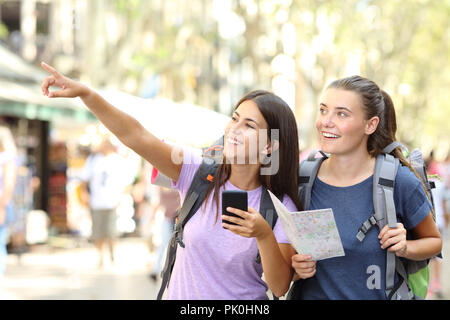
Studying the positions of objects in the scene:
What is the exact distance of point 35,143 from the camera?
50.8 feet

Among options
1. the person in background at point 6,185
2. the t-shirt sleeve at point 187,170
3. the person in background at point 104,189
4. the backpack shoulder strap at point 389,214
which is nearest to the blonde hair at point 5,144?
the person in background at point 6,185

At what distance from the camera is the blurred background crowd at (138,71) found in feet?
44.5

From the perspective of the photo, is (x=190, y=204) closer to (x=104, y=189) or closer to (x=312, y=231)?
(x=312, y=231)

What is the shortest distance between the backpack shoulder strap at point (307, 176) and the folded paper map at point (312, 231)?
298 millimetres

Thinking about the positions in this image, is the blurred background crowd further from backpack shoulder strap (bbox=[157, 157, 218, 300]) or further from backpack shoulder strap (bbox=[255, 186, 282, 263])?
backpack shoulder strap (bbox=[255, 186, 282, 263])

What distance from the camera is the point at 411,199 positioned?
3.25m

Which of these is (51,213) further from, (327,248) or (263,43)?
(327,248)

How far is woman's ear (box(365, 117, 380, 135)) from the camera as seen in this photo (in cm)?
336

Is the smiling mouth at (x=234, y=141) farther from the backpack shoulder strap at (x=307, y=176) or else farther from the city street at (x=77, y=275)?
the city street at (x=77, y=275)

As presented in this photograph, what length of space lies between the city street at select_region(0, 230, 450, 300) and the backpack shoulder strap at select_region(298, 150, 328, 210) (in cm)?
599

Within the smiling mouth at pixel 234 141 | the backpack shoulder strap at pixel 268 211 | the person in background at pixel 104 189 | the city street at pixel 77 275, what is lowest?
the city street at pixel 77 275

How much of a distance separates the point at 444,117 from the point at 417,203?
54582mm

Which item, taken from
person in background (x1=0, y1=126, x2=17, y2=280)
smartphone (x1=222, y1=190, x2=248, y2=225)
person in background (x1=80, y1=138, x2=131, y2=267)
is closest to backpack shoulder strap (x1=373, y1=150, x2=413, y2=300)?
smartphone (x1=222, y1=190, x2=248, y2=225)

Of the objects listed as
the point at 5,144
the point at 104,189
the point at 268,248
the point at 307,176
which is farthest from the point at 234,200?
the point at 104,189
